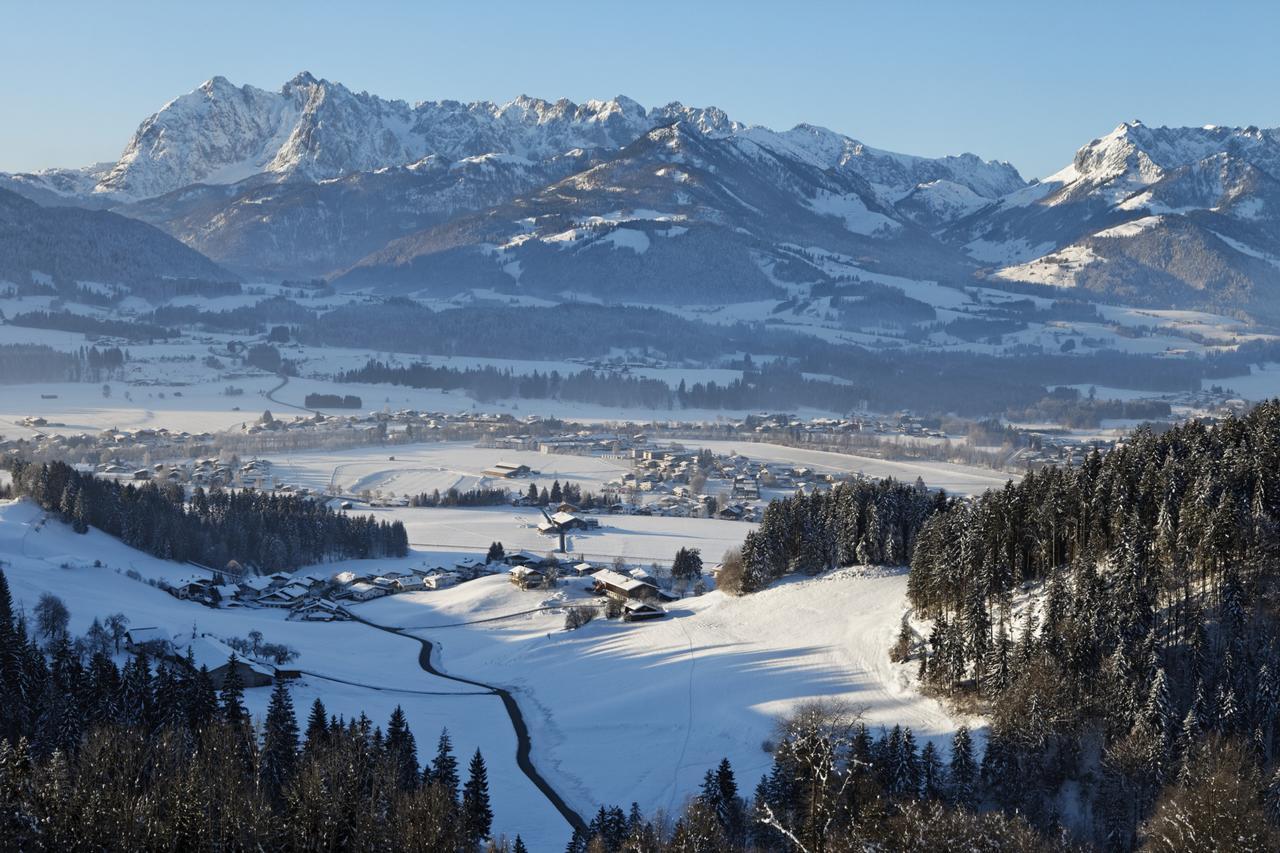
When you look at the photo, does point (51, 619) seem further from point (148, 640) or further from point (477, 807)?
point (477, 807)

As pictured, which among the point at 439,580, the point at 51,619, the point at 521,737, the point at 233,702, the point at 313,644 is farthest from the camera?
the point at 439,580

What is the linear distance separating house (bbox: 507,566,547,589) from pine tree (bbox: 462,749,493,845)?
32.4 m

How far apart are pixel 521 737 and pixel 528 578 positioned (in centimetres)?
2402

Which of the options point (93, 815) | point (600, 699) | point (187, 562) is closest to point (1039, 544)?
point (600, 699)

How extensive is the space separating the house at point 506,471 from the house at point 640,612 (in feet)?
181

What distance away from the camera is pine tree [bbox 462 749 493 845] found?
31.0 m

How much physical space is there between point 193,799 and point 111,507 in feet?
166

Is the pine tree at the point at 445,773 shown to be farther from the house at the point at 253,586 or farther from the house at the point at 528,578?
the house at the point at 253,586

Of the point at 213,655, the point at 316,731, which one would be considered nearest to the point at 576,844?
the point at 316,731

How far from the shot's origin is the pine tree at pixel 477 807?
31.0 m

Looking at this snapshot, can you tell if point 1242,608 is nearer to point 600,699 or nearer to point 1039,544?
point 1039,544

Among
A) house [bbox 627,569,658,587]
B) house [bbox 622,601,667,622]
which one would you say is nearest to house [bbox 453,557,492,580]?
house [bbox 627,569,658,587]

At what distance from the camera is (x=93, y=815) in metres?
27.2

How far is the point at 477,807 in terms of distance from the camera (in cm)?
3209
